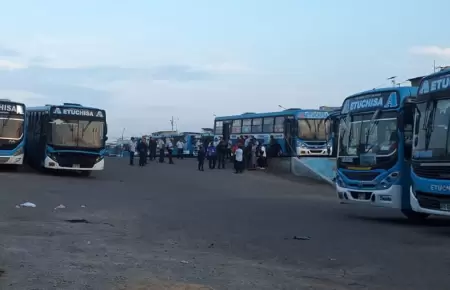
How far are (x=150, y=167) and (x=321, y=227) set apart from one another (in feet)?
81.1

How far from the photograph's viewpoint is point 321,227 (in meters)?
15.1

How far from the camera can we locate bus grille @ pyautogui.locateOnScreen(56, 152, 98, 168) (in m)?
30.0

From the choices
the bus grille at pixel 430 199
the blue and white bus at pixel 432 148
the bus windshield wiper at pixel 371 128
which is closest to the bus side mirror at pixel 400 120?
the bus windshield wiper at pixel 371 128

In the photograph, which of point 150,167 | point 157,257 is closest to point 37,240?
point 157,257

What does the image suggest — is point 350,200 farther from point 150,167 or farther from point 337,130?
point 150,167

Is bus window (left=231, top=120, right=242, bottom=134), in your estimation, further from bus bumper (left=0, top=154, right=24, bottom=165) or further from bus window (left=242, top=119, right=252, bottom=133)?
bus bumper (left=0, top=154, right=24, bottom=165)

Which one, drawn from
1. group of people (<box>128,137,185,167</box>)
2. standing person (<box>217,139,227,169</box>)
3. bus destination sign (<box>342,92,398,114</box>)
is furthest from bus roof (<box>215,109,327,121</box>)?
bus destination sign (<box>342,92,398,114</box>)

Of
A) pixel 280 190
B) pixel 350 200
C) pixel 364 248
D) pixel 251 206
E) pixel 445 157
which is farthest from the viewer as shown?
pixel 280 190

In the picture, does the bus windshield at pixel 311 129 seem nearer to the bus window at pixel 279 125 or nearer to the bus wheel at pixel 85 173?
the bus window at pixel 279 125

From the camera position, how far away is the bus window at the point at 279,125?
40.0 metres

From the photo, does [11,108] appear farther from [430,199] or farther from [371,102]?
[430,199]

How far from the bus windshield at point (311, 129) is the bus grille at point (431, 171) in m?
24.2

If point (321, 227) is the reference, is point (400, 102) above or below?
above

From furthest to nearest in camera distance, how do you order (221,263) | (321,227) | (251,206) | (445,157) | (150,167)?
(150,167), (251,206), (321,227), (445,157), (221,263)
